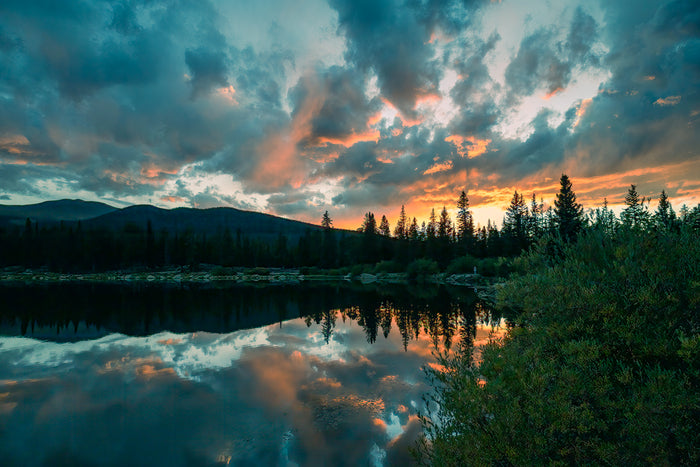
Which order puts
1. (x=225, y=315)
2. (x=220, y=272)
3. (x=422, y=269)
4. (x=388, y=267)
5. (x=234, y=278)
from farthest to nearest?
(x=220, y=272)
(x=388, y=267)
(x=234, y=278)
(x=422, y=269)
(x=225, y=315)

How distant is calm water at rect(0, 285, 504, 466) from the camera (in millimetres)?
8742

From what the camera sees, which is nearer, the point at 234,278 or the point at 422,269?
the point at 422,269

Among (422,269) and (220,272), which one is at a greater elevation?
(422,269)

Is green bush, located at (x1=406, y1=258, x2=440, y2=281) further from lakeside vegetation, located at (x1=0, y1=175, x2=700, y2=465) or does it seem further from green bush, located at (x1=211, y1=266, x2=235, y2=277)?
lakeside vegetation, located at (x1=0, y1=175, x2=700, y2=465)

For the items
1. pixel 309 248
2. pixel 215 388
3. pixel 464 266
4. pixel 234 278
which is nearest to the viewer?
pixel 215 388

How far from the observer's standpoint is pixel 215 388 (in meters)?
13.0

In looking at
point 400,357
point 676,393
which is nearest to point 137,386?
point 400,357

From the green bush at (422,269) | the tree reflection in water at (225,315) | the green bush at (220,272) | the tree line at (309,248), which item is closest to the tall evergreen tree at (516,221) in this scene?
the tree line at (309,248)

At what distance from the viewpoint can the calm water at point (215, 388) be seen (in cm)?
874

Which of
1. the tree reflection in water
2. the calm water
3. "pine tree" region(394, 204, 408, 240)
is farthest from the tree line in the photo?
the calm water

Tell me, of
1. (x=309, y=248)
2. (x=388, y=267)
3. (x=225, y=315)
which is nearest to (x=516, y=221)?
(x=388, y=267)

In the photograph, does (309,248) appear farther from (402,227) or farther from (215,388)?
(215,388)

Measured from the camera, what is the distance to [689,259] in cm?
517

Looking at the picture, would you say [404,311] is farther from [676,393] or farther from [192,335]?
[676,393]
